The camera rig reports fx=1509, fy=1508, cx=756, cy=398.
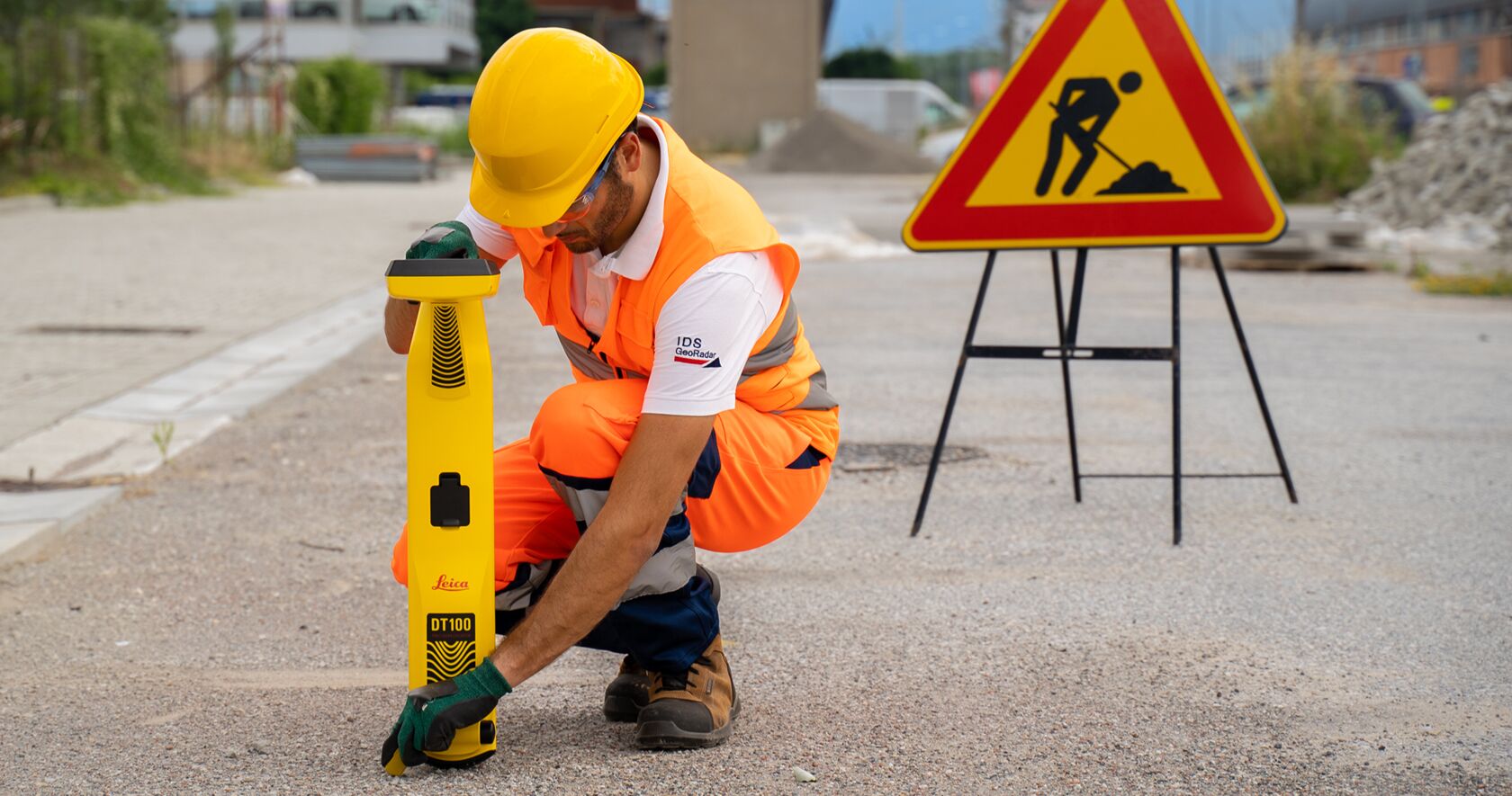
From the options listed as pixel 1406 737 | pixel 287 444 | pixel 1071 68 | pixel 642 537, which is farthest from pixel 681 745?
pixel 287 444

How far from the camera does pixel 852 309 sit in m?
9.61

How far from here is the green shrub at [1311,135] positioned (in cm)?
1994

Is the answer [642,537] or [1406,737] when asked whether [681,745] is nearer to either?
[642,537]

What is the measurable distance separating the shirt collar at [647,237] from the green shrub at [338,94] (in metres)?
32.5

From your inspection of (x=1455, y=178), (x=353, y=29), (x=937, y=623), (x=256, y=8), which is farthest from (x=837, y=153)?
(x=353, y=29)

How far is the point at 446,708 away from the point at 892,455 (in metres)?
3.12

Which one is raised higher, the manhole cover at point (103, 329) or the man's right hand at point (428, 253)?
the man's right hand at point (428, 253)

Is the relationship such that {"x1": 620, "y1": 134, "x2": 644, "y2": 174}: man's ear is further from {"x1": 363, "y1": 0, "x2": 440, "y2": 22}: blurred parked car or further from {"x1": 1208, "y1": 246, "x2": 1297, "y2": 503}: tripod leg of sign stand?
{"x1": 363, "y1": 0, "x2": 440, "y2": 22}: blurred parked car

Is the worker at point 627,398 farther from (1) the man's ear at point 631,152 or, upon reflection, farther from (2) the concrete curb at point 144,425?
(2) the concrete curb at point 144,425

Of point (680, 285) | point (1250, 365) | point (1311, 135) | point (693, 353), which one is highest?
point (680, 285)

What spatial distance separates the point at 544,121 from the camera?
8.41ft

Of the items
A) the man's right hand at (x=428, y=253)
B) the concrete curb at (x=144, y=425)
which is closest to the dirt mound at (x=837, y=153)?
the concrete curb at (x=144, y=425)

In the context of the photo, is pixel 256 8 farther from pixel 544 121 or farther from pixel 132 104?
pixel 544 121

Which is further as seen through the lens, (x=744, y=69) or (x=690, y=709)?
(x=744, y=69)
